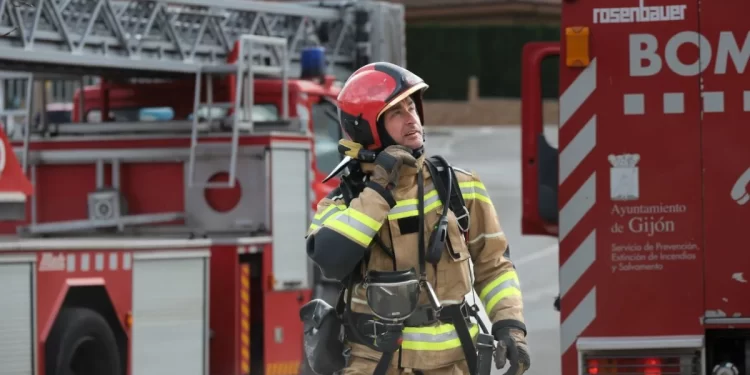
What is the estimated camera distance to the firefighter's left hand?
4.95 metres

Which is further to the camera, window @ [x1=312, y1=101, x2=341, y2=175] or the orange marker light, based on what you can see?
window @ [x1=312, y1=101, x2=341, y2=175]

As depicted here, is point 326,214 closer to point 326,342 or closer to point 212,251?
point 326,342

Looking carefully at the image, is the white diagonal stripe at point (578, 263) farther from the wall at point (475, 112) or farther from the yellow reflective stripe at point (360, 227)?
the wall at point (475, 112)

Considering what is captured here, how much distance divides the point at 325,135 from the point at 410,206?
7.01 meters

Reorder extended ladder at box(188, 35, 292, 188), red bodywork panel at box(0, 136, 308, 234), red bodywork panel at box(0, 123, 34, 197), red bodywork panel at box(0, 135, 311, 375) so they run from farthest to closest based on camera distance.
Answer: red bodywork panel at box(0, 136, 308, 234) → extended ladder at box(188, 35, 292, 188) → red bodywork panel at box(0, 135, 311, 375) → red bodywork panel at box(0, 123, 34, 197)

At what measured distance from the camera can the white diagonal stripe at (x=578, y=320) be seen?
6.28 meters

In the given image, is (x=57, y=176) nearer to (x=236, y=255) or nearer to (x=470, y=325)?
(x=236, y=255)

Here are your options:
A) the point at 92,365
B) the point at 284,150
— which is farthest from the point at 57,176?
the point at 92,365

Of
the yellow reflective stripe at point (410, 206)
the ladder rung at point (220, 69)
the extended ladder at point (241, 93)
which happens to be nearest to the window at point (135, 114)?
the extended ladder at point (241, 93)

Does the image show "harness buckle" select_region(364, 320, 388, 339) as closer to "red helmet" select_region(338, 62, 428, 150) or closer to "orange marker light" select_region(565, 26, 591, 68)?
"red helmet" select_region(338, 62, 428, 150)

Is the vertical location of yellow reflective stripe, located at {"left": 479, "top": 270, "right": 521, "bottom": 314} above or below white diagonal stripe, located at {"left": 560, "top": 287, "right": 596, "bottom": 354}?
above

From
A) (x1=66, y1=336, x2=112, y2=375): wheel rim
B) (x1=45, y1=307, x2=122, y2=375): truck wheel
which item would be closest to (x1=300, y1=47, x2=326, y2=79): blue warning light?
(x1=45, y1=307, x2=122, y2=375): truck wheel

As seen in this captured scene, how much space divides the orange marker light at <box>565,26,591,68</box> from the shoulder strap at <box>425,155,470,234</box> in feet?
4.22

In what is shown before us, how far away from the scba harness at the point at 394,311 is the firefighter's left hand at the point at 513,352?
5cm
